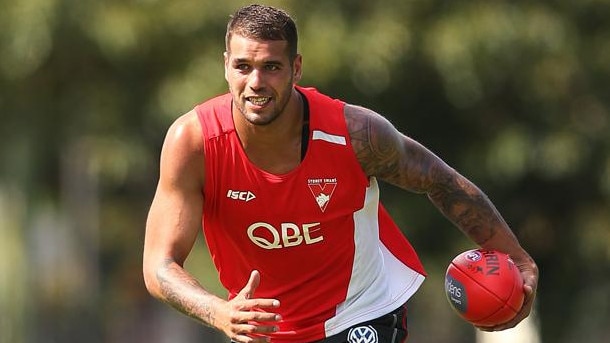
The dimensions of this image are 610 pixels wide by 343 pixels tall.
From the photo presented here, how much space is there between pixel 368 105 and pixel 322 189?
1069 centimetres

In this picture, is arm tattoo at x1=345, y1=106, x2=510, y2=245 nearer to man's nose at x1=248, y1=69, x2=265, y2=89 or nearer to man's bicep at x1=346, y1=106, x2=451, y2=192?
man's bicep at x1=346, y1=106, x2=451, y2=192

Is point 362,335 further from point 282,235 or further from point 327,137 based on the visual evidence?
point 327,137

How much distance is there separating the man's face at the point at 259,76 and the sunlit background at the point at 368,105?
33.5ft

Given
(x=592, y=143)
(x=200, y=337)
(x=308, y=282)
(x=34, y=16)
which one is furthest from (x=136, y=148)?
(x=308, y=282)

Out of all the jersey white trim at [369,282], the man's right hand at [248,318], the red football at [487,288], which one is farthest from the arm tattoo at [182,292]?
the red football at [487,288]

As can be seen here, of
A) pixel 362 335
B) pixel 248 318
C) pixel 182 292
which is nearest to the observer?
pixel 248 318

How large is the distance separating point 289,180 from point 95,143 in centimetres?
1270

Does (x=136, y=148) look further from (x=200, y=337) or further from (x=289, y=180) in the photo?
(x=289, y=180)

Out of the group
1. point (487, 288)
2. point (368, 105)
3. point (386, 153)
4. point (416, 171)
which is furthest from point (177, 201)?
point (368, 105)

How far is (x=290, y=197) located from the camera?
796cm

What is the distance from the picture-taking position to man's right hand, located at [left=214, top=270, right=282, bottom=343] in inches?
271

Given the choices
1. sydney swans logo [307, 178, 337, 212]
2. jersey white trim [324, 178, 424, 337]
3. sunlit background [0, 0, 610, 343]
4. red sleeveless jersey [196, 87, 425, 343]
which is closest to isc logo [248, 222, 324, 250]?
red sleeveless jersey [196, 87, 425, 343]

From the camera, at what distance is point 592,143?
62.0 feet

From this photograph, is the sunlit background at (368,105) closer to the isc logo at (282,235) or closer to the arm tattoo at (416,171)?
the arm tattoo at (416,171)
